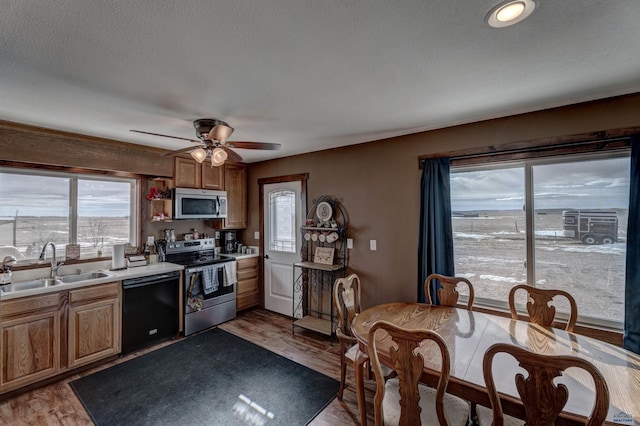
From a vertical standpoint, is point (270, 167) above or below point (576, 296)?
above

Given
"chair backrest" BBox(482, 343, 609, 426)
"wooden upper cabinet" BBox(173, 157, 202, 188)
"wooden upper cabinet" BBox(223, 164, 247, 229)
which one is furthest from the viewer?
"wooden upper cabinet" BBox(223, 164, 247, 229)

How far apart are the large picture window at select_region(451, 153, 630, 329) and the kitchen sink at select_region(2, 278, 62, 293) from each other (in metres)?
4.22

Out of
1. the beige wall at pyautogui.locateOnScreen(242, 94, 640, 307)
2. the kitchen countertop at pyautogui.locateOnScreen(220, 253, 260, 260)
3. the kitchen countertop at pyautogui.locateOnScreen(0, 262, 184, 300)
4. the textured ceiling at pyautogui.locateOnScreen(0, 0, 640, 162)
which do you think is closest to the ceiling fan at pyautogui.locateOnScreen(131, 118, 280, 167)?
the textured ceiling at pyautogui.locateOnScreen(0, 0, 640, 162)

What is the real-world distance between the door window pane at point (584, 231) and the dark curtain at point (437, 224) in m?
0.73

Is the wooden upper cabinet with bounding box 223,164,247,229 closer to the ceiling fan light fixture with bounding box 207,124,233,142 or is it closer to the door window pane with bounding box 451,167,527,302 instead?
the ceiling fan light fixture with bounding box 207,124,233,142

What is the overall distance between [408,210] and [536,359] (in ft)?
6.90

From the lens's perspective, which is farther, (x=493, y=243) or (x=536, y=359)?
(x=493, y=243)

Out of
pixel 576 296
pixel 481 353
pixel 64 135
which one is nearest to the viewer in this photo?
pixel 481 353

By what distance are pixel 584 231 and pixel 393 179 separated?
173cm

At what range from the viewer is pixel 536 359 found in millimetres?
1147

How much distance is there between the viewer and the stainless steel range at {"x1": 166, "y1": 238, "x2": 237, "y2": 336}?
12.0ft

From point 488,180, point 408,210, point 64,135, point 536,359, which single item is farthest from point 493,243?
point 64,135

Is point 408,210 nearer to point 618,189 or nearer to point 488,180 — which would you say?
point 488,180

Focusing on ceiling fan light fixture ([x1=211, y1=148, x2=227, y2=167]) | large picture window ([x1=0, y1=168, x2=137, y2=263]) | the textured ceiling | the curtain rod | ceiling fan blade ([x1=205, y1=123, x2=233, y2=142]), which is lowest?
large picture window ([x1=0, y1=168, x2=137, y2=263])
